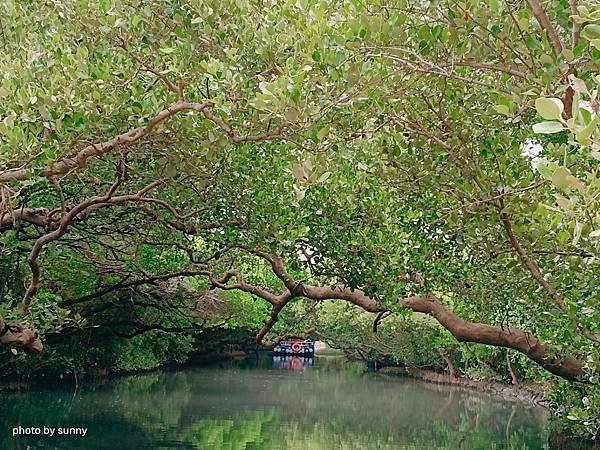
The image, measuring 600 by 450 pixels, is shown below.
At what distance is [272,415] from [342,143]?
12337 millimetres

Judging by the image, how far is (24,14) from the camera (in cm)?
626

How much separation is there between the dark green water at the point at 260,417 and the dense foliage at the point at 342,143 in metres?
4.45

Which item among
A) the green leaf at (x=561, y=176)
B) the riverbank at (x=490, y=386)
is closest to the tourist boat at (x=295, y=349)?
the riverbank at (x=490, y=386)

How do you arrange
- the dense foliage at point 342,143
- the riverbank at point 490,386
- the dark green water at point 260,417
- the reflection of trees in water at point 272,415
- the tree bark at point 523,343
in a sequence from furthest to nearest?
the riverbank at point 490,386 → the reflection of trees in water at point 272,415 → the dark green water at point 260,417 → the tree bark at point 523,343 → the dense foliage at point 342,143

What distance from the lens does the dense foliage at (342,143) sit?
413 centimetres

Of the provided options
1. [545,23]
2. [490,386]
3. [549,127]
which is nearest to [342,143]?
[545,23]

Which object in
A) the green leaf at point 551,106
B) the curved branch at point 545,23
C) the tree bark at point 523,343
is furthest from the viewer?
the tree bark at point 523,343

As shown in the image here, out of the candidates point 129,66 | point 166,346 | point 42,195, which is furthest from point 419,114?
point 166,346

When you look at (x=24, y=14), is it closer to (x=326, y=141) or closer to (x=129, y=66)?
(x=129, y=66)

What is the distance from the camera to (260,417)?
16.7 meters

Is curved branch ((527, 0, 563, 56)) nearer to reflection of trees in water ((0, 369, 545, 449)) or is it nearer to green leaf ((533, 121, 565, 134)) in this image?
green leaf ((533, 121, 565, 134))

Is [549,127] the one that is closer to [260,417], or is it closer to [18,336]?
[18,336]

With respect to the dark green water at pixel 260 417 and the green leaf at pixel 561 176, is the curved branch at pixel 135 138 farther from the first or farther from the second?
the dark green water at pixel 260 417

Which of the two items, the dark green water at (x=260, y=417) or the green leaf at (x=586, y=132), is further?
the dark green water at (x=260, y=417)
